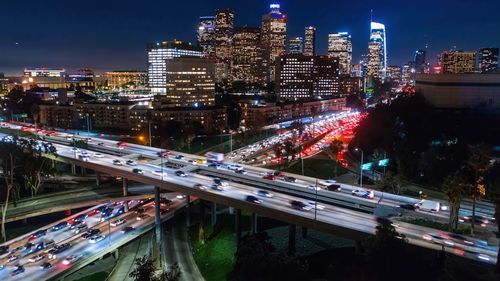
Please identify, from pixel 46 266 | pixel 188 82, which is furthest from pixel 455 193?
pixel 188 82

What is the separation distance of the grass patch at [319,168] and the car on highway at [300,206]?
104 feet

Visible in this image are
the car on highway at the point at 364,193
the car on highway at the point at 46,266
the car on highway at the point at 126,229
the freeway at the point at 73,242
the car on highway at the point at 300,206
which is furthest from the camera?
the car on highway at the point at 126,229

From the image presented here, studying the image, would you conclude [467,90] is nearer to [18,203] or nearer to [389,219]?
[389,219]

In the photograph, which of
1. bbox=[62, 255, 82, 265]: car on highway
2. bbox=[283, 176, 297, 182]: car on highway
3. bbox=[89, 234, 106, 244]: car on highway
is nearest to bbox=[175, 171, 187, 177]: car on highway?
bbox=[89, 234, 106, 244]: car on highway

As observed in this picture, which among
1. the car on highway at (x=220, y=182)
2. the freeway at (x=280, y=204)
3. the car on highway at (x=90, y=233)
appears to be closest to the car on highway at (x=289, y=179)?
the freeway at (x=280, y=204)

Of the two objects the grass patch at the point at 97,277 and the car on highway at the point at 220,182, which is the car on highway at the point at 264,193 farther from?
the grass patch at the point at 97,277

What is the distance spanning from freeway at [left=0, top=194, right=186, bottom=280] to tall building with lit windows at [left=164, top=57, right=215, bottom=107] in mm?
118932

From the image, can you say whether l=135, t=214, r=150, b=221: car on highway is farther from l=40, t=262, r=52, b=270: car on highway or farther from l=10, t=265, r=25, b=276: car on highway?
l=10, t=265, r=25, b=276: car on highway

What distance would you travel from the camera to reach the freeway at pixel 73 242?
44656 millimetres

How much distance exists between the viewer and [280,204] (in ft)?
159

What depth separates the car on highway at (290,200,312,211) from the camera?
46.8 metres

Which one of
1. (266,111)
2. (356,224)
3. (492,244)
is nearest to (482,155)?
(492,244)

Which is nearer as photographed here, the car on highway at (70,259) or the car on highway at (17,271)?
the car on highway at (17,271)

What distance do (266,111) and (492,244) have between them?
11801cm
